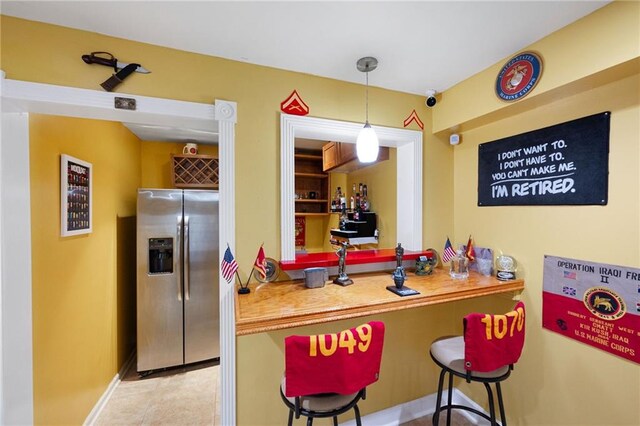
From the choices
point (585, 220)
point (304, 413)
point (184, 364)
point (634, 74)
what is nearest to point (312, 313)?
point (304, 413)

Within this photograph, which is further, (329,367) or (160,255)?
(160,255)

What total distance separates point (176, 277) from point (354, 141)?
2.21m

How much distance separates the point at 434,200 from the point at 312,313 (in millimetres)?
1423

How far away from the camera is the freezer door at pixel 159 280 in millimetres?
2537

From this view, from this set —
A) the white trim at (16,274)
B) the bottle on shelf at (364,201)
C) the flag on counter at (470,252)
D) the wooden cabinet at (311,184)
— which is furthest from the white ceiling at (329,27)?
the wooden cabinet at (311,184)

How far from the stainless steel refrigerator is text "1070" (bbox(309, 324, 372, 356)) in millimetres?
2009

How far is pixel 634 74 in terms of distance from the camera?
1.20 m

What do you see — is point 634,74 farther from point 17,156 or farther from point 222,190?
point 17,156

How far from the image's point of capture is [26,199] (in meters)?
1.38

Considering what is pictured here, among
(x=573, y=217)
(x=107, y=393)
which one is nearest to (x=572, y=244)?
(x=573, y=217)

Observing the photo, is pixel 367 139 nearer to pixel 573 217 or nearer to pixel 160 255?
pixel 573 217

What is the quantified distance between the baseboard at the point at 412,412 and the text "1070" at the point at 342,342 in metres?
1.14

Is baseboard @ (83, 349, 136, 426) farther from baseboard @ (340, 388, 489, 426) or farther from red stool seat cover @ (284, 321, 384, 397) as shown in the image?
red stool seat cover @ (284, 321, 384, 397)

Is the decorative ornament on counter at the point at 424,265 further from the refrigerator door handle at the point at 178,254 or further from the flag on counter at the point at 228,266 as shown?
the refrigerator door handle at the point at 178,254
